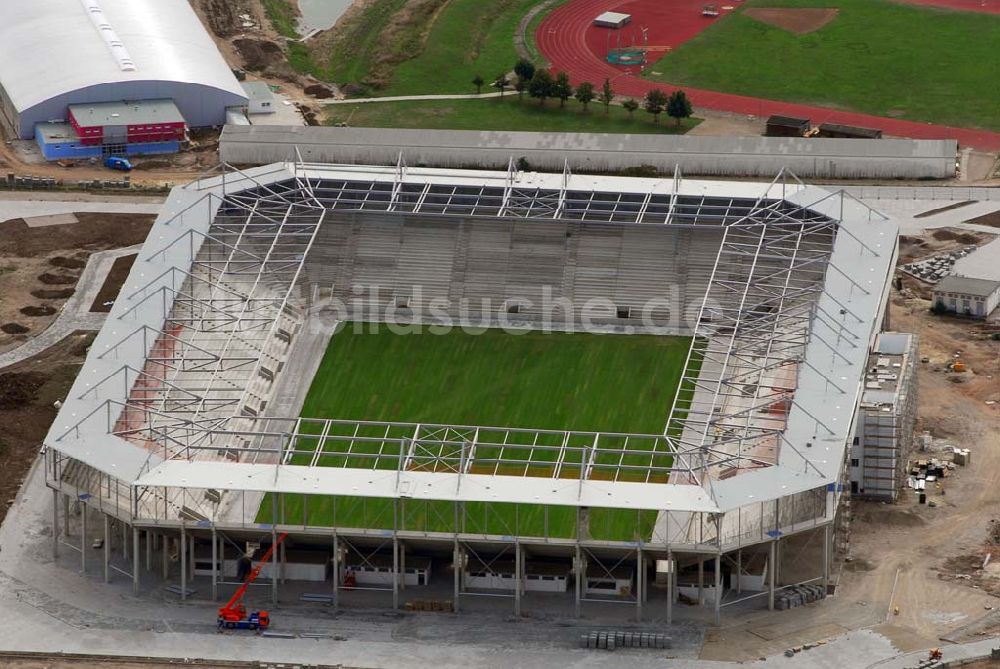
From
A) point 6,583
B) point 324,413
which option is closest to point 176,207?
point 324,413

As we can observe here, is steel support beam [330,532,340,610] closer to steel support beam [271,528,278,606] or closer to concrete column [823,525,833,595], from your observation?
steel support beam [271,528,278,606]

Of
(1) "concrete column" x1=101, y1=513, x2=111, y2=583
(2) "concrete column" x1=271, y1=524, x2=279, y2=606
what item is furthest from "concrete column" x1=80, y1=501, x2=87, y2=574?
(2) "concrete column" x1=271, y1=524, x2=279, y2=606

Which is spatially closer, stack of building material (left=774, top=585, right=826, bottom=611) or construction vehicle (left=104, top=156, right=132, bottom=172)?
stack of building material (left=774, top=585, right=826, bottom=611)

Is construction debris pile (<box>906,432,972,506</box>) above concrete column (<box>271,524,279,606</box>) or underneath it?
underneath

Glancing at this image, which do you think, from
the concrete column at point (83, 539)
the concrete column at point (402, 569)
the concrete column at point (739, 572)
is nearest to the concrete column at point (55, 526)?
the concrete column at point (83, 539)

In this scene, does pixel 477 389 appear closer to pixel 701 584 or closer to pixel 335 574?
pixel 335 574

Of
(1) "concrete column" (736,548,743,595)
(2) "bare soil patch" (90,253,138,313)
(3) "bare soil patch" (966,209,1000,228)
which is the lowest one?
(3) "bare soil patch" (966,209,1000,228)

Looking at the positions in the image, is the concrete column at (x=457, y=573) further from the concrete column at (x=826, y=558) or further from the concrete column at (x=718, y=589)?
the concrete column at (x=826, y=558)

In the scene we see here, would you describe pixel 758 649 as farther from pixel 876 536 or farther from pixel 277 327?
pixel 277 327

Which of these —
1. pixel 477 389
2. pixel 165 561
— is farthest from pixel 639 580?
pixel 477 389
